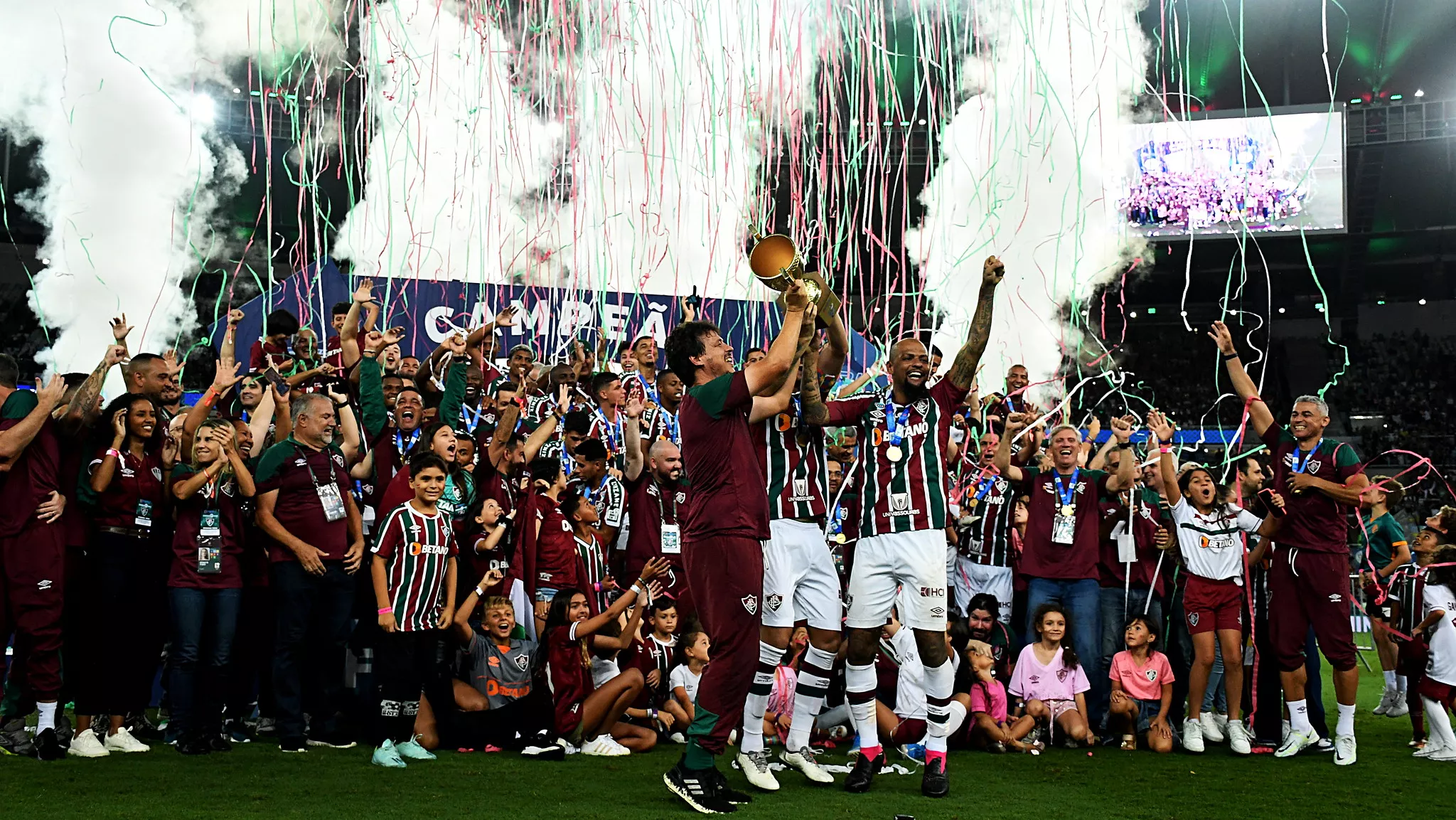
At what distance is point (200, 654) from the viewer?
6.90 meters

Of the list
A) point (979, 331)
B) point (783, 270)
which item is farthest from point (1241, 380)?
point (783, 270)

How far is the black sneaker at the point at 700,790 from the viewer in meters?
5.33

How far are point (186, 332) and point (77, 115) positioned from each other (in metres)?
5.31

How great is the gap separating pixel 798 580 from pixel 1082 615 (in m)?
3.02

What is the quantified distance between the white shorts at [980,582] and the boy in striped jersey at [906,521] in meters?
3.16

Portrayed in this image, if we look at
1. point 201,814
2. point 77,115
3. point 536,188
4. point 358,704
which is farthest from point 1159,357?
point 201,814

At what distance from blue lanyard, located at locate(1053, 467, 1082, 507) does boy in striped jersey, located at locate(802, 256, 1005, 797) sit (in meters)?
2.38

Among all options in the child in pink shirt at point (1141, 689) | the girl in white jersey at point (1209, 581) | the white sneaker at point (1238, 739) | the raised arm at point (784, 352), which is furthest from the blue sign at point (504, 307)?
the raised arm at point (784, 352)

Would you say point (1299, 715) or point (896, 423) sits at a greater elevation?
point (896, 423)

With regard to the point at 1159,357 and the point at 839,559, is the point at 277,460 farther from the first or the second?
the point at 1159,357

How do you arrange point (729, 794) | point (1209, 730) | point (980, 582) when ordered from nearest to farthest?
point (729, 794), point (1209, 730), point (980, 582)

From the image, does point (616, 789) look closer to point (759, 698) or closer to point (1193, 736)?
point (759, 698)

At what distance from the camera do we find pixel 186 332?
24.3m

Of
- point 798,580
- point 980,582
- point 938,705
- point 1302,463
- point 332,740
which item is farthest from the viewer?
point 980,582
